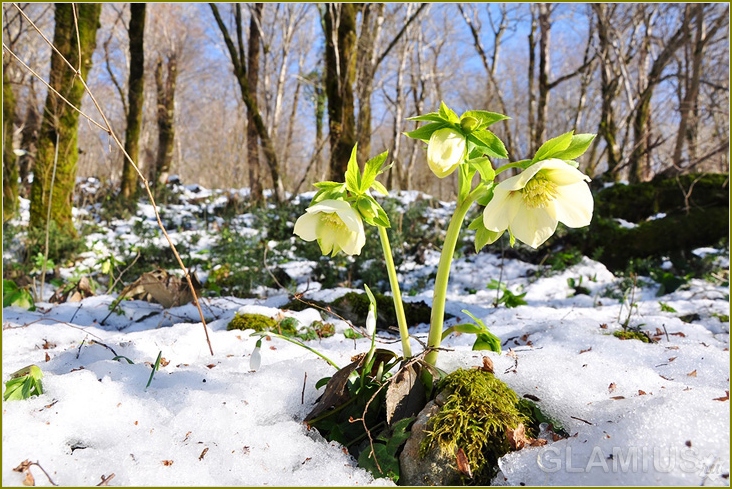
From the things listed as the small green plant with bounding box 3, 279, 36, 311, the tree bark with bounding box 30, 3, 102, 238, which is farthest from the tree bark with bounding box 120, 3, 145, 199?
the small green plant with bounding box 3, 279, 36, 311

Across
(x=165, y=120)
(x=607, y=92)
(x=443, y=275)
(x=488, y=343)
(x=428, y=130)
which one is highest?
(x=165, y=120)

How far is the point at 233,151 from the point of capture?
10.5 m

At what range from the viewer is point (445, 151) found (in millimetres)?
993

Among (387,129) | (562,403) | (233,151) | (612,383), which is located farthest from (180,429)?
(387,129)

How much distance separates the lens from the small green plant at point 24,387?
1.15 meters

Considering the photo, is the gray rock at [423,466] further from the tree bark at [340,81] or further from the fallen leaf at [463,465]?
the tree bark at [340,81]

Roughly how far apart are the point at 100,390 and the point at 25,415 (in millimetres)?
163

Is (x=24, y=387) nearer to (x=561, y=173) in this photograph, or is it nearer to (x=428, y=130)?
(x=428, y=130)

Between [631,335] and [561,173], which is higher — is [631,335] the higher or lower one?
the lower one

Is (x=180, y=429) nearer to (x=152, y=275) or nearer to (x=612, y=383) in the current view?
(x=612, y=383)

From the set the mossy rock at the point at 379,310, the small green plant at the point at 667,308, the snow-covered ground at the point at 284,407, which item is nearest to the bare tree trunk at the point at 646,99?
the small green plant at the point at 667,308

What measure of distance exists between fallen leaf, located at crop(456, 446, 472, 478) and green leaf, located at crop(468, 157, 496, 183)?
62 cm

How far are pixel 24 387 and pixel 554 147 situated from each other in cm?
142

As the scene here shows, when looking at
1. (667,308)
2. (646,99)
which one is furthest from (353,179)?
(646,99)
